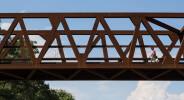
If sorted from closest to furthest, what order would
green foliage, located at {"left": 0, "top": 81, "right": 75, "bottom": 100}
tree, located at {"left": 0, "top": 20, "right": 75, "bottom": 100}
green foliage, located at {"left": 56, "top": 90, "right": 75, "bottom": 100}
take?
1. tree, located at {"left": 0, "top": 20, "right": 75, "bottom": 100}
2. green foliage, located at {"left": 0, "top": 81, "right": 75, "bottom": 100}
3. green foliage, located at {"left": 56, "top": 90, "right": 75, "bottom": 100}

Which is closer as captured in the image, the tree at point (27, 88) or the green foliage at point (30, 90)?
the tree at point (27, 88)

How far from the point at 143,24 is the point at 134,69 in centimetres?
222

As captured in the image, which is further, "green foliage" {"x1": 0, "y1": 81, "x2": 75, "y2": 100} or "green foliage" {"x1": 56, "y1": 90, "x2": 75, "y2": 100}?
"green foliage" {"x1": 56, "y1": 90, "x2": 75, "y2": 100}

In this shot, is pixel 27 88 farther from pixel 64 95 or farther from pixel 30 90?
pixel 64 95

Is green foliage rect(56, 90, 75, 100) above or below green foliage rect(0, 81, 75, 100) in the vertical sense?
above

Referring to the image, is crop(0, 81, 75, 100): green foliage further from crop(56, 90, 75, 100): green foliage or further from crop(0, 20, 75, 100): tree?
crop(56, 90, 75, 100): green foliage

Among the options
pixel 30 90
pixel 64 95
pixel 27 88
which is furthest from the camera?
pixel 64 95

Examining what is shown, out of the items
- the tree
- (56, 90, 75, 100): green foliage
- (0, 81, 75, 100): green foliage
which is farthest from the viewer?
(56, 90, 75, 100): green foliage

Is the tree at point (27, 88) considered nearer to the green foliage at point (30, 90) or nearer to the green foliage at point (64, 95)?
the green foliage at point (30, 90)

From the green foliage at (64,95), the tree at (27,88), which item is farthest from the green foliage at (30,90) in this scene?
the green foliage at (64,95)

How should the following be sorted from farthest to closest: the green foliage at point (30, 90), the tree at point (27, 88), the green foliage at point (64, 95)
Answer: the green foliage at point (64, 95)
the green foliage at point (30, 90)
the tree at point (27, 88)

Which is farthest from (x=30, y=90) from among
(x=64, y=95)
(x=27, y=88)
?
(x=64, y=95)

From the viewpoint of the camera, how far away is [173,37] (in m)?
20.9

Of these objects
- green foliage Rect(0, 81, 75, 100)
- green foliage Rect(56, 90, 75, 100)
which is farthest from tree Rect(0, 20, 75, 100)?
green foliage Rect(56, 90, 75, 100)
